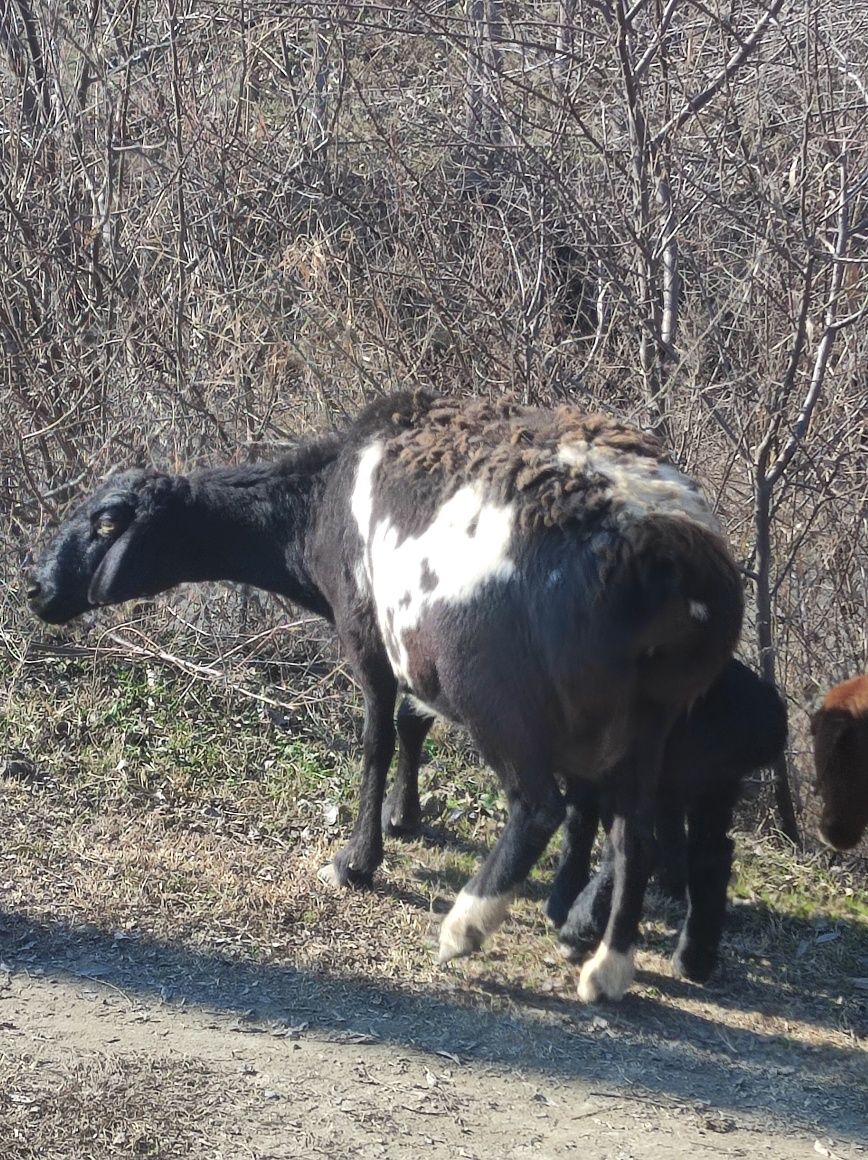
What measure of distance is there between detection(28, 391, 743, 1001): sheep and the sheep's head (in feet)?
2.62

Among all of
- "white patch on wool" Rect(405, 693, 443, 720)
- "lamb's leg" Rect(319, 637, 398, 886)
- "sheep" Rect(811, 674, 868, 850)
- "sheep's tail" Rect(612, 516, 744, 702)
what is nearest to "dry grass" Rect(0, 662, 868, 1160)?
"lamb's leg" Rect(319, 637, 398, 886)

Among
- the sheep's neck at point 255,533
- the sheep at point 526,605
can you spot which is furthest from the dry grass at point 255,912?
the sheep's neck at point 255,533

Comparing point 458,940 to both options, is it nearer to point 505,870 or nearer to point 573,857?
point 505,870

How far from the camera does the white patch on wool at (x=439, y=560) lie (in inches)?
179

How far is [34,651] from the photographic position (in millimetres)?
7312

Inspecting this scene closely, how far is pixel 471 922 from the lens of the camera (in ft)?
15.9

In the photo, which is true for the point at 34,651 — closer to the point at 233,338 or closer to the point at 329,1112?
the point at 233,338

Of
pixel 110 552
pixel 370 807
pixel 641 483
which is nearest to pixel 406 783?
pixel 370 807

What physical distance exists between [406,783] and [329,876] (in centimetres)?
63

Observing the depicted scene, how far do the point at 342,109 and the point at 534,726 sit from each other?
4991mm

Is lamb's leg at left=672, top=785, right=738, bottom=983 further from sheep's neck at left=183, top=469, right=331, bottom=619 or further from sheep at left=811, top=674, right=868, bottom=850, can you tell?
sheep's neck at left=183, top=469, right=331, bottom=619

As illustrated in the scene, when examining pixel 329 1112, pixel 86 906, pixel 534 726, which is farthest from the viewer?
pixel 86 906

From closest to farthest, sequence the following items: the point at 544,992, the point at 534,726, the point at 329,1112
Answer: the point at 329,1112 < the point at 534,726 < the point at 544,992

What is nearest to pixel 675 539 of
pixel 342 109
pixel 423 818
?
pixel 423 818
